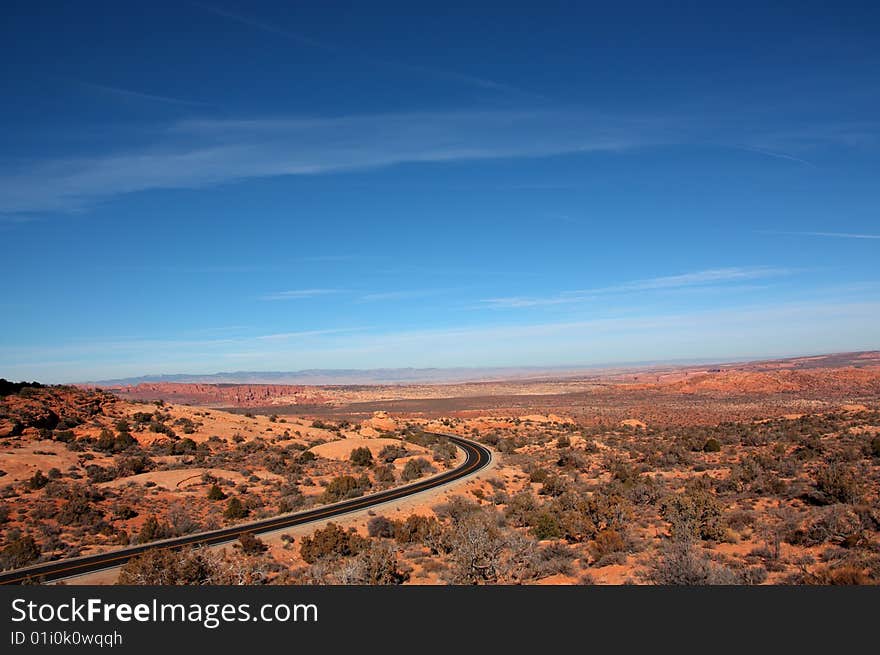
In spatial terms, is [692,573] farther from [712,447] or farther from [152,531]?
[712,447]

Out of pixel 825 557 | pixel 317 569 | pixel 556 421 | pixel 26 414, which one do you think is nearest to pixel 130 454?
pixel 26 414

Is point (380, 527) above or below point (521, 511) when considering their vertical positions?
below

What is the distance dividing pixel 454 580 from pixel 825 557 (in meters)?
11.2

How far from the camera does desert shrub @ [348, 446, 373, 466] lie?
1834 inches

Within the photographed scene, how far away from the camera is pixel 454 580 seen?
52.3ft

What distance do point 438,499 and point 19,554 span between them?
818 inches

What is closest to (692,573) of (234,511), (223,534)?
(223,534)

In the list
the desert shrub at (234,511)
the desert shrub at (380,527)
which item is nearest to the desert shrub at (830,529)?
the desert shrub at (380,527)

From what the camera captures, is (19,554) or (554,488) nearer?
(19,554)

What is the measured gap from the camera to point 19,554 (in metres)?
22.2

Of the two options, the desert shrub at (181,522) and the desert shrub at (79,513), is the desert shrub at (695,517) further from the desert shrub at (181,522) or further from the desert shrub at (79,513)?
the desert shrub at (79,513)

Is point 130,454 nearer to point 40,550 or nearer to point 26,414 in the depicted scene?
point 26,414

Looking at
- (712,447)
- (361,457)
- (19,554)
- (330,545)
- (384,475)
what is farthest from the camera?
(361,457)

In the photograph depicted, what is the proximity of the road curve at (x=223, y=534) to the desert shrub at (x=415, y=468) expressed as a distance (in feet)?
6.42
